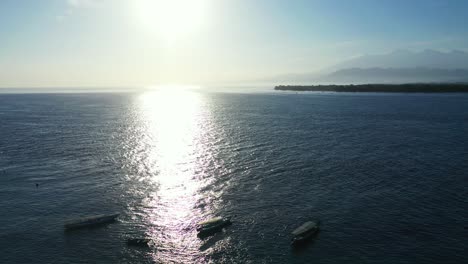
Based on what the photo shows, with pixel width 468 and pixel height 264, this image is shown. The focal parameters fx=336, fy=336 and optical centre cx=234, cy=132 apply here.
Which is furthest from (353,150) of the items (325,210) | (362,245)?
(362,245)

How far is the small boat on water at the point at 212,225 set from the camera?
139ft

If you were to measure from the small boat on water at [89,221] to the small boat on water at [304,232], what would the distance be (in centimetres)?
2468

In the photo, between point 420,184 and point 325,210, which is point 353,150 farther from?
point 325,210

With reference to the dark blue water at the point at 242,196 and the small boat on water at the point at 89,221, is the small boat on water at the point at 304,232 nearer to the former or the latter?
the dark blue water at the point at 242,196

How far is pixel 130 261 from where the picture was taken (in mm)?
36844

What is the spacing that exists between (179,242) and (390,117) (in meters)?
134

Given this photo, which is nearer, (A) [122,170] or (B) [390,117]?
(A) [122,170]

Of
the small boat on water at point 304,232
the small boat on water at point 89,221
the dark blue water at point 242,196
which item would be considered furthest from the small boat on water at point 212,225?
the small boat on water at point 89,221

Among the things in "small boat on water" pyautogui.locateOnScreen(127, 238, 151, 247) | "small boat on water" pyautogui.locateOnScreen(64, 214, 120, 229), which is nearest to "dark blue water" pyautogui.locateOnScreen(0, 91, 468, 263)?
"small boat on water" pyautogui.locateOnScreen(127, 238, 151, 247)

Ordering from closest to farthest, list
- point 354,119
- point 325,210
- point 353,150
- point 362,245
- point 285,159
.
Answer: point 362,245 → point 325,210 → point 285,159 → point 353,150 → point 354,119

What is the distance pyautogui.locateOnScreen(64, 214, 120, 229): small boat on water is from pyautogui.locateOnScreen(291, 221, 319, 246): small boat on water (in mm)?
24681

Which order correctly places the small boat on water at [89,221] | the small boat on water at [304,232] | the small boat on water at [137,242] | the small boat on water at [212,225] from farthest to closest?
the small boat on water at [89,221] → the small boat on water at [212,225] → the small boat on water at [304,232] → the small boat on water at [137,242]

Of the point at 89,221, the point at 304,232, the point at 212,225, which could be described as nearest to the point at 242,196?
the point at 212,225

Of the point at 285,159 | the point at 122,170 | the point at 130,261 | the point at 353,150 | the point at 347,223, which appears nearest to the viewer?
the point at 130,261
